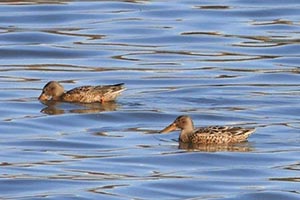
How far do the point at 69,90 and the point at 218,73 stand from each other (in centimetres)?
273

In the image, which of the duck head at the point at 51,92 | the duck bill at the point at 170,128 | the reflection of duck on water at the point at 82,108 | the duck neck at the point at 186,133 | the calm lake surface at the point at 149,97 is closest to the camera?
the calm lake surface at the point at 149,97

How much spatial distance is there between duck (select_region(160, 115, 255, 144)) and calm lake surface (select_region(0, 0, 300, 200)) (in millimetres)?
103

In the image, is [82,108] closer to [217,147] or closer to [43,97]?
[43,97]

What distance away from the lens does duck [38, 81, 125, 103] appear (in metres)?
22.0

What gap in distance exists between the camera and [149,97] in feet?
73.7

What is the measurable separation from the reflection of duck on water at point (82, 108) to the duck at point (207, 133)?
2.14 metres

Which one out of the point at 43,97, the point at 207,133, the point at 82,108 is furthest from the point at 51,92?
the point at 207,133

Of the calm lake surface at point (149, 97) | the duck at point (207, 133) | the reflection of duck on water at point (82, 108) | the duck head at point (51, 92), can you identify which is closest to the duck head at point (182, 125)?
the duck at point (207, 133)

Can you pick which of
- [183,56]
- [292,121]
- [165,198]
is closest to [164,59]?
[183,56]

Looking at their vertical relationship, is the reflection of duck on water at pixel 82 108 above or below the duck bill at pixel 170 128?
below

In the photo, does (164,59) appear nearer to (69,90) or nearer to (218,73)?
(218,73)

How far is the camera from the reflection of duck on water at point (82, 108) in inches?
850

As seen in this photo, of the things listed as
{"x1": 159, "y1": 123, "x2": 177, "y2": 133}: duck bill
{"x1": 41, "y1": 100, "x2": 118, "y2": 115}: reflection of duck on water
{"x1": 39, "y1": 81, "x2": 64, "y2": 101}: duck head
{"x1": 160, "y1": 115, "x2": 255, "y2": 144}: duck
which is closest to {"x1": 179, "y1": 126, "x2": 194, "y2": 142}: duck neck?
{"x1": 160, "y1": 115, "x2": 255, "y2": 144}: duck

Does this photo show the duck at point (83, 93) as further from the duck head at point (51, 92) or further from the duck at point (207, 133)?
the duck at point (207, 133)
